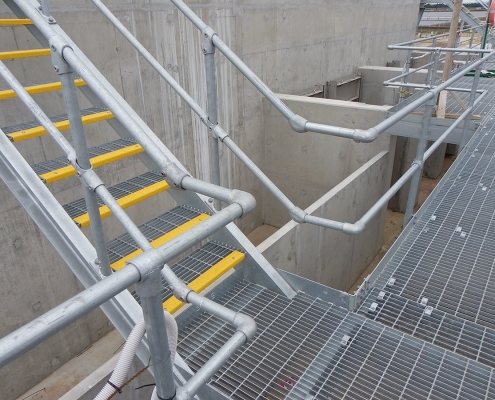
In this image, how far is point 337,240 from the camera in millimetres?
5555

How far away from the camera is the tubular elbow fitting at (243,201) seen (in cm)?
129

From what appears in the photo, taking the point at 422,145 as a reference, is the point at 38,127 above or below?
above

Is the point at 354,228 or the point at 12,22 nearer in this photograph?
the point at 354,228

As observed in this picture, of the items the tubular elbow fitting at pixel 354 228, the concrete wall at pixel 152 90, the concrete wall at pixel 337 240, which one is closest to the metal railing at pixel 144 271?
the tubular elbow fitting at pixel 354 228

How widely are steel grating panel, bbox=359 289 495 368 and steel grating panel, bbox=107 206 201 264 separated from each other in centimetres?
122

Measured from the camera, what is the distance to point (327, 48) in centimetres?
878

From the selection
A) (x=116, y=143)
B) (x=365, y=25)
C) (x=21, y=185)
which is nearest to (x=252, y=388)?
(x=21, y=185)

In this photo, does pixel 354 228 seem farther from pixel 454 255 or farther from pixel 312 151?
pixel 312 151

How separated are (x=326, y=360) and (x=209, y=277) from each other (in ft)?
2.49

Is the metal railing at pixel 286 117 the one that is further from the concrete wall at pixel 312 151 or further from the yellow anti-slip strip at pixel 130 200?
the concrete wall at pixel 312 151

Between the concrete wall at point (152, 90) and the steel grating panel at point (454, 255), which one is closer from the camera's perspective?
the steel grating panel at point (454, 255)

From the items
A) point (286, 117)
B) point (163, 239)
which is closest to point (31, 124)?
point (163, 239)

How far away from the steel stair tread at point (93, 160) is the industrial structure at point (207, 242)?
0.02 meters

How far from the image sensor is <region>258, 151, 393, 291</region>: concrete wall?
434cm
